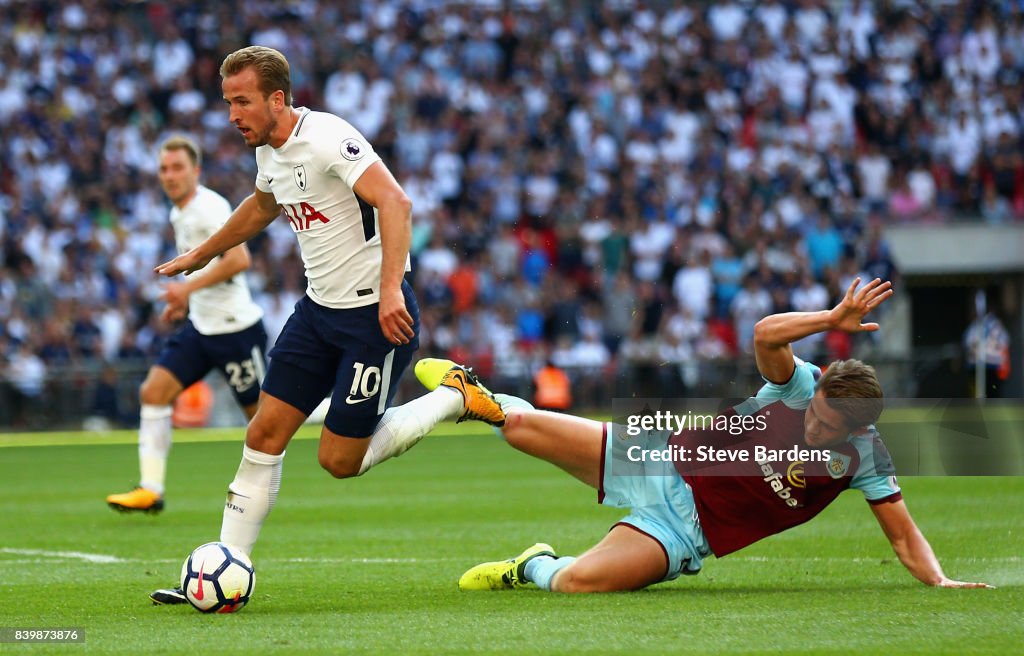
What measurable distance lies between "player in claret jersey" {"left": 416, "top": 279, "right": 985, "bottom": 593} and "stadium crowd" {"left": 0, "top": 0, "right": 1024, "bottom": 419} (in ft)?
44.5

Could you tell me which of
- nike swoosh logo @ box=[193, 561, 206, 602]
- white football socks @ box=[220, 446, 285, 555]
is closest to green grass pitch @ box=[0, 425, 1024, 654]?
nike swoosh logo @ box=[193, 561, 206, 602]

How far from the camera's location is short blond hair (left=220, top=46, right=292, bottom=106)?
638cm

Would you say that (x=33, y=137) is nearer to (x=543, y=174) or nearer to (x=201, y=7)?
(x=201, y=7)

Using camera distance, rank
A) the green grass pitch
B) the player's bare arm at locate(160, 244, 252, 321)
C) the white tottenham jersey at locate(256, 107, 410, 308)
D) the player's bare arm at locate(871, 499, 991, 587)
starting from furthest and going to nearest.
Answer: the player's bare arm at locate(160, 244, 252, 321) < the player's bare arm at locate(871, 499, 991, 587) < the white tottenham jersey at locate(256, 107, 410, 308) < the green grass pitch

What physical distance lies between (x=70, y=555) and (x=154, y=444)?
1.76 m

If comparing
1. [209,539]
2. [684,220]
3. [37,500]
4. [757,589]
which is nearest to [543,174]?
[684,220]

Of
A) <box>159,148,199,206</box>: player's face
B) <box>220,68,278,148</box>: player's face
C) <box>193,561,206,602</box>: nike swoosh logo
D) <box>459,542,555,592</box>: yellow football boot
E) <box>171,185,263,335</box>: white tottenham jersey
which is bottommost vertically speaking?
<box>459,542,555,592</box>: yellow football boot

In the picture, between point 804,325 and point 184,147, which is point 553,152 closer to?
point 184,147

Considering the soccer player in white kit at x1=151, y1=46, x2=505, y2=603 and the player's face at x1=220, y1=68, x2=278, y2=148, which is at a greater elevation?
the player's face at x1=220, y1=68, x2=278, y2=148

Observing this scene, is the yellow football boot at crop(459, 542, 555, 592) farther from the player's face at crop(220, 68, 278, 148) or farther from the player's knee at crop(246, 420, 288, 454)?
the player's face at crop(220, 68, 278, 148)

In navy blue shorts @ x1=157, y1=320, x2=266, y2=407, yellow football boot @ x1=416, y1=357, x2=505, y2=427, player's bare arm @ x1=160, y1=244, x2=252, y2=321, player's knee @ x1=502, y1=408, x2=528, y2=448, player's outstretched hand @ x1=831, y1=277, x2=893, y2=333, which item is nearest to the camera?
player's outstretched hand @ x1=831, y1=277, x2=893, y2=333

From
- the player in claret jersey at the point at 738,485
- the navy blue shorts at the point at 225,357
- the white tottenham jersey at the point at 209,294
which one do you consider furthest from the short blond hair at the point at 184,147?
the player in claret jersey at the point at 738,485

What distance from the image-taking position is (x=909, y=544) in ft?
21.8

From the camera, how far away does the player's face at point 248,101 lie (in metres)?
6.38
